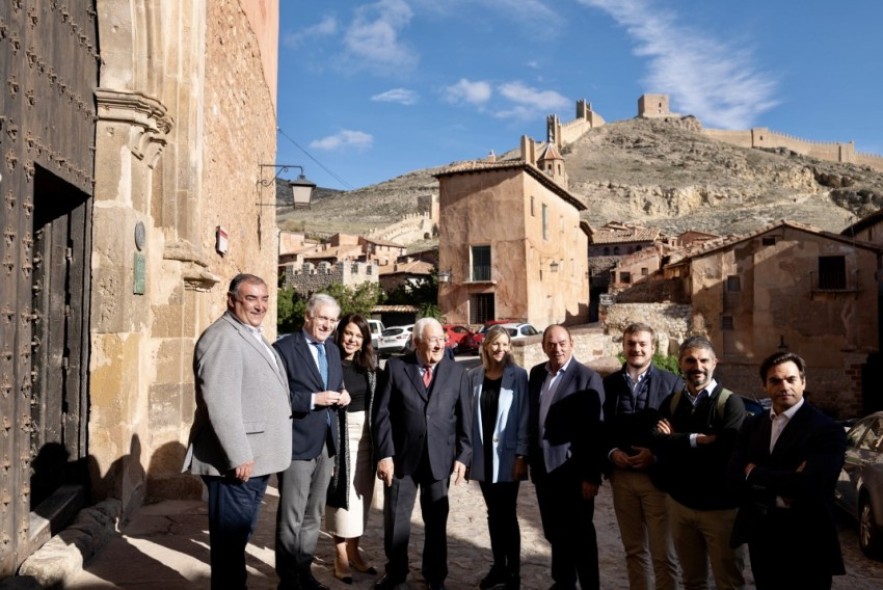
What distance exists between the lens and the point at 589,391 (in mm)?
3906

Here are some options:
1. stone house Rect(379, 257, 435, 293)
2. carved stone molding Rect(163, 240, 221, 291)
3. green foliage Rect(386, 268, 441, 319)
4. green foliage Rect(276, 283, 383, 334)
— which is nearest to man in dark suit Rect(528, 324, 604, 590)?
carved stone molding Rect(163, 240, 221, 291)

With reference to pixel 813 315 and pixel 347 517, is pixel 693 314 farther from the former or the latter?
pixel 347 517

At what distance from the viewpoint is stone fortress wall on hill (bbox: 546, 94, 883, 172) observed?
90.2m

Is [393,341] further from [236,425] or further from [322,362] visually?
[236,425]

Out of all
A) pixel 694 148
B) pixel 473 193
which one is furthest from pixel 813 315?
pixel 694 148

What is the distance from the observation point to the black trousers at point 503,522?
13.1ft

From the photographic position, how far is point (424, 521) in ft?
12.9

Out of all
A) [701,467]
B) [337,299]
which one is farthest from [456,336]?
[701,467]

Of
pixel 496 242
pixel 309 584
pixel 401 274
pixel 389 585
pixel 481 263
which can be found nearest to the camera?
pixel 309 584

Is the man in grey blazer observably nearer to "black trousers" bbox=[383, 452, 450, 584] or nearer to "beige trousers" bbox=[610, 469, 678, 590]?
"black trousers" bbox=[383, 452, 450, 584]

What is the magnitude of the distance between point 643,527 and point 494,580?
1.00 meters

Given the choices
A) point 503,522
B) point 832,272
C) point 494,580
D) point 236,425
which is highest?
point 832,272

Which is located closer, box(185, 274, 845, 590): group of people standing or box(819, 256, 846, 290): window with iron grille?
box(185, 274, 845, 590): group of people standing

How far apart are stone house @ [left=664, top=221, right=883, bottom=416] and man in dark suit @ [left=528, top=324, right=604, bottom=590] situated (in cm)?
2292
